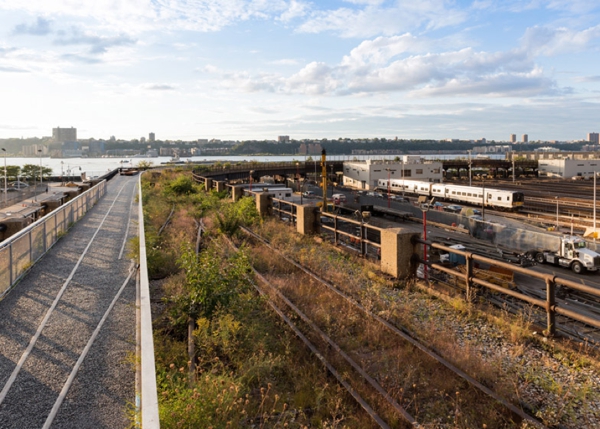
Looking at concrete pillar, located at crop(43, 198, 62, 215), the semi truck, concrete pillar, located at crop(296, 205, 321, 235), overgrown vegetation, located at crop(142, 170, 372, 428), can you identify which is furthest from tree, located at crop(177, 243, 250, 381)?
concrete pillar, located at crop(43, 198, 62, 215)

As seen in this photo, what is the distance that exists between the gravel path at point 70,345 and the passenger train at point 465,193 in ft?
154

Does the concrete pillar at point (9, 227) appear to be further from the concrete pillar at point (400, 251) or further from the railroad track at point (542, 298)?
the railroad track at point (542, 298)

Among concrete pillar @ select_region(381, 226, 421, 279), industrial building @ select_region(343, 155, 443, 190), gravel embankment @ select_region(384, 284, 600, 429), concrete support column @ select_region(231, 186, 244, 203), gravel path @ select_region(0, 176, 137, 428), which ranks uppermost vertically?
industrial building @ select_region(343, 155, 443, 190)

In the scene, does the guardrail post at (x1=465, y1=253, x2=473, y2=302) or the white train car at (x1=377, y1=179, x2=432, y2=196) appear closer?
the guardrail post at (x1=465, y1=253, x2=473, y2=302)

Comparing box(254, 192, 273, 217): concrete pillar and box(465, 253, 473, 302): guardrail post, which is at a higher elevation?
box(254, 192, 273, 217): concrete pillar

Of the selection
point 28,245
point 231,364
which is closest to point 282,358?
point 231,364

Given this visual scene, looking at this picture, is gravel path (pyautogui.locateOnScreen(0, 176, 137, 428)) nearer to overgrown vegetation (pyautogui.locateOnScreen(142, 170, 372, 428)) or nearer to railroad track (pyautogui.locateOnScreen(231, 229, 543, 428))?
overgrown vegetation (pyautogui.locateOnScreen(142, 170, 372, 428))

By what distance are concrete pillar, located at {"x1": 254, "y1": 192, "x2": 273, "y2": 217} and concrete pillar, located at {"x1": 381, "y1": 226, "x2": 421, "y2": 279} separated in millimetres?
12237

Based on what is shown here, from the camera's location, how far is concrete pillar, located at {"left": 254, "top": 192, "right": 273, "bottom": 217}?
23734 millimetres

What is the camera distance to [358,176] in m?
105

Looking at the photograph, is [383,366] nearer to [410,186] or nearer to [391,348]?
[391,348]

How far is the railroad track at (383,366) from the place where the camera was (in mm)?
5949

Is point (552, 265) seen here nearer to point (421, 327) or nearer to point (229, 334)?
point (421, 327)

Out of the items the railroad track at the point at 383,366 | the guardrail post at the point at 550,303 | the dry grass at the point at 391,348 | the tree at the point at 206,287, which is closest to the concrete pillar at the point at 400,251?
the dry grass at the point at 391,348
